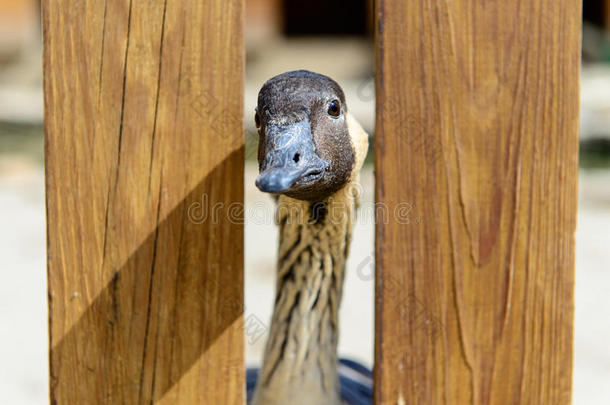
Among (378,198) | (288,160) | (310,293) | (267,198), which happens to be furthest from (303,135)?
(267,198)

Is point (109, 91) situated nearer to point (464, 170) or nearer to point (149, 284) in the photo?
point (149, 284)

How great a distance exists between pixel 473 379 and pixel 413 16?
920 mm

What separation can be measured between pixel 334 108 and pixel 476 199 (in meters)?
0.51

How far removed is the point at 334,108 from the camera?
181 centimetres

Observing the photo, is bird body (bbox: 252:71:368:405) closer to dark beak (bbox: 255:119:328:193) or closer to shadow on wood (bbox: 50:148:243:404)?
dark beak (bbox: 255:119:328:193)

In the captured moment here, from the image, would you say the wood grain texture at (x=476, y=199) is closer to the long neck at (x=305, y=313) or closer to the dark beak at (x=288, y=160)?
the dark beak at (x=288, y=160)

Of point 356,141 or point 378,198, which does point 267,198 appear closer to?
point 356,141

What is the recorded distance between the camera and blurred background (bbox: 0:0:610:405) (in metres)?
4.12

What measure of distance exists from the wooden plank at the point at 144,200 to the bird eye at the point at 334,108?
331 millimetres

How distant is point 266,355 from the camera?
2432 mm

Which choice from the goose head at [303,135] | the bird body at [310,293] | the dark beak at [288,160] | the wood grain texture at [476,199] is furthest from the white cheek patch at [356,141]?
the wood grain texture at [476,199]

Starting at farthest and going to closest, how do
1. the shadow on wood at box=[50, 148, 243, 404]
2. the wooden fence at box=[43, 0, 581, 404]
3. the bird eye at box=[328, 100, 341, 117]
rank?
1. the bird eye at box=[328, 100, 341, 117]
2. the shadow on wood at box=[50, 148, 243, 404]
3. the wooden fence at box=[43, 0, 581, 404]

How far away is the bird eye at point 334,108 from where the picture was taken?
5.85ft

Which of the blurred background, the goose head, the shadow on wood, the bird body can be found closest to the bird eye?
the goose head
